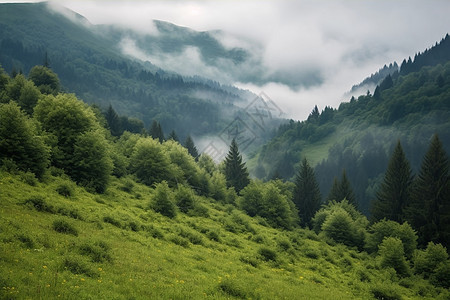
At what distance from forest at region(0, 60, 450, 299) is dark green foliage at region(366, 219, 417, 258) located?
170mm

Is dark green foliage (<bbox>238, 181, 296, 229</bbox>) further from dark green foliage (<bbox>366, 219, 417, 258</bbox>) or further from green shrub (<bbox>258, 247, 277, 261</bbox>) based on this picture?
green shrub (<bbox>258, 247, 277, 261</bbox>)

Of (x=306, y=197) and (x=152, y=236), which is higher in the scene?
(x=306, y=197)

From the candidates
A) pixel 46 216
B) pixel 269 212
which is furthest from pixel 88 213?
pixel 269 212

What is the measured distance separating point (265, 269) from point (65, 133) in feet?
117

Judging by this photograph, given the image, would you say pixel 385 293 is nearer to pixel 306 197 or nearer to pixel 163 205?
pixel 163 205

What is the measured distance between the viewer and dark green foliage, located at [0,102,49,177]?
115 ft

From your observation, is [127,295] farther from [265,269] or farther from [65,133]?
[65,133]

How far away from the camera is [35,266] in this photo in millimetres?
14977

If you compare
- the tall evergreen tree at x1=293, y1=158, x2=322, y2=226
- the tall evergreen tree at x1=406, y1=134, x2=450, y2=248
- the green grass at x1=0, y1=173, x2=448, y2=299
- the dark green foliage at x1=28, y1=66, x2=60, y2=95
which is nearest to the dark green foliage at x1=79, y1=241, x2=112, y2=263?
the green grass at x1=0, y1=173, x2=448, y2=299

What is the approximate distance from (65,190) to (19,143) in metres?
7.71

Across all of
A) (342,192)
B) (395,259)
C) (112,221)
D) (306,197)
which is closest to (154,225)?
(112,221)

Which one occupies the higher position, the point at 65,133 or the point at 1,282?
the point at 65,133

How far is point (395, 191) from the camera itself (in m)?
85.1

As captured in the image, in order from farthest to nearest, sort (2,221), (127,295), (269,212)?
(269,212), (2,221), (127,295)
